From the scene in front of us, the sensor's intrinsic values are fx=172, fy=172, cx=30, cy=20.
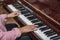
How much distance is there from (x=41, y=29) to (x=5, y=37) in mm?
414

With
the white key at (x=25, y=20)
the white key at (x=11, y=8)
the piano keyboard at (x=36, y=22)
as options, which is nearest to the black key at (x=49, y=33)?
the piano keyboard at (x=36, y=22)

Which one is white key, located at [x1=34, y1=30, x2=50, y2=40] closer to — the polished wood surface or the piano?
the piano

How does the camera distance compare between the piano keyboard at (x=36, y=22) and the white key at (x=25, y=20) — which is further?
the white key at (x=25, y=20)

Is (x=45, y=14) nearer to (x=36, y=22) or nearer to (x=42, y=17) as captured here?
(x=42, y=17)

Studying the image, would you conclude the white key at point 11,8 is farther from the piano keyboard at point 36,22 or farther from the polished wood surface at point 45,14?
the polished wood surface at point 45,14

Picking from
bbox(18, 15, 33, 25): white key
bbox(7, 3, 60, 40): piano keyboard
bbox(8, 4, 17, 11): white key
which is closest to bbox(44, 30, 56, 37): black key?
bbox(7, 3, 60, 40): piano keyboard

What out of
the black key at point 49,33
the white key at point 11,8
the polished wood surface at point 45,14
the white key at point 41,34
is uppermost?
the polished wood surface at point 45,14

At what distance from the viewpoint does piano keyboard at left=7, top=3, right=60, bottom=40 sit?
1.73 meters

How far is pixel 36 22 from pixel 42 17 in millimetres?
119

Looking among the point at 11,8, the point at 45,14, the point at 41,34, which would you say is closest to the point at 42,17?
the point at 45,14

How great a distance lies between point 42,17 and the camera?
190 cm

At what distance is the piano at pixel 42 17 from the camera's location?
5.69 feet

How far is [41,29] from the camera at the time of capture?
72.7 inches

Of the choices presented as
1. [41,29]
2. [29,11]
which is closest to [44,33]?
[41,29]
